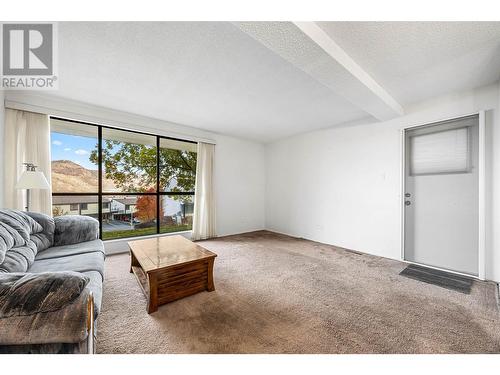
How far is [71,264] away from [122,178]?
2503 mm

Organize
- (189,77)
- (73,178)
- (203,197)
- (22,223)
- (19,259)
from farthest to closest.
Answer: (203,197) < (73,178) < (189,77) < (22,223) < (19,259)

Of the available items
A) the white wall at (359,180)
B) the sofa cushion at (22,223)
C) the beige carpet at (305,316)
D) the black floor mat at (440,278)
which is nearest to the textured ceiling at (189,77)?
the white wall at (359,180)

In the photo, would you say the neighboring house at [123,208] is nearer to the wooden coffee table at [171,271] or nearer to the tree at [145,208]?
the tree at [145,208]

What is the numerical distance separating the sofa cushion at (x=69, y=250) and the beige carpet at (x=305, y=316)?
0.46 metres

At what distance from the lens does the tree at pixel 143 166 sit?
368 centimetres

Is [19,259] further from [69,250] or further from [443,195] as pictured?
[443,195]

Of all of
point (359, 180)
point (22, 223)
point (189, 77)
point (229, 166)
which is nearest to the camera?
point (22, 223)

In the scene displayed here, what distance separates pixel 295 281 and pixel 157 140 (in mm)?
3429

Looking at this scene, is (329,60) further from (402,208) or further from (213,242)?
(213,242)

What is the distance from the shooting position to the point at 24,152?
2660mm

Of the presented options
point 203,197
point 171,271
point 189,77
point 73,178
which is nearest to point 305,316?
point 171,271

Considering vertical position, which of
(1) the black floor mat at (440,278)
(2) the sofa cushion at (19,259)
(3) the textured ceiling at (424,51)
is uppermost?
(3) the textured ceiling at (424,51)

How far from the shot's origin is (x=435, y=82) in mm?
2309
